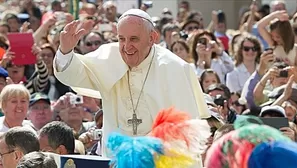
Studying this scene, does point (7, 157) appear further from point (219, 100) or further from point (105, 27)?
point (105, 27)

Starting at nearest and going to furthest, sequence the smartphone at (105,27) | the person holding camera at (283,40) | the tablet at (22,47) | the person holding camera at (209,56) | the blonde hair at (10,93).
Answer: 1. the blonde hair at (10,93)
2. the person holding camera at (283,40)
3. the tablet at (22,47)
4. the person holding camera at (209,56)
5. the smartphone at (105,27)

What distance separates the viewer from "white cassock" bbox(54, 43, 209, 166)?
6.37 meters

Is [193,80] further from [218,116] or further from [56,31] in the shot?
[56,31]

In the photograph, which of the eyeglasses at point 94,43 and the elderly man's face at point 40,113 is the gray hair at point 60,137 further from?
the eyeglasses at point 94,43

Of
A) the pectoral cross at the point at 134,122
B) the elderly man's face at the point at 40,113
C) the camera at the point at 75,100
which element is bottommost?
the elderly man's face at the point at 40,113

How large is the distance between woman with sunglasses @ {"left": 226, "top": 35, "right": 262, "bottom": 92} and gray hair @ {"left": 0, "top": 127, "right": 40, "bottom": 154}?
4816mm

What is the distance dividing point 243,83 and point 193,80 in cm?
490

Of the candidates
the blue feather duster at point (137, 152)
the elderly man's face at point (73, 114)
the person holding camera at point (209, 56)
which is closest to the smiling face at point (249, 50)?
the person holding camera at point (209, 56)

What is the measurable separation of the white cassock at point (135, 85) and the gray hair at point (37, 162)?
0.80m

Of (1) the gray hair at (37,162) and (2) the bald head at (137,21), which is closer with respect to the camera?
(1) the gray hair at (37,162)

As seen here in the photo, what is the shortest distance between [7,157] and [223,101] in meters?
2.93

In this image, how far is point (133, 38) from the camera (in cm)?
619

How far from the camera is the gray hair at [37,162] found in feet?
18.0

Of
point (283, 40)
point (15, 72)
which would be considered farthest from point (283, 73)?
point (15, 72)
